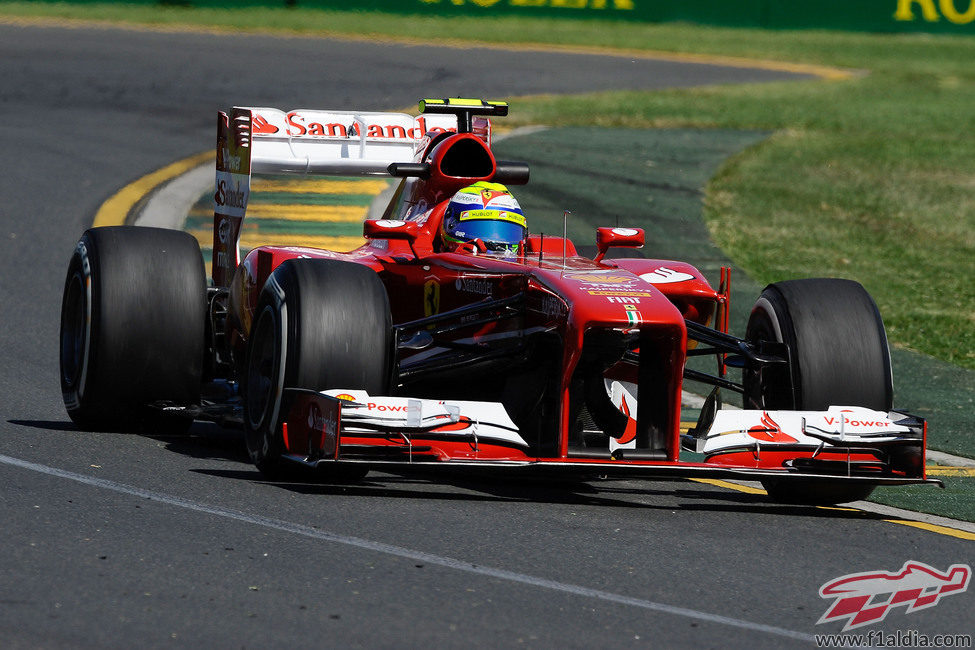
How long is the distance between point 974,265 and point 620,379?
1006cm

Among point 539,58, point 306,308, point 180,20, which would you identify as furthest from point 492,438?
point 180,20

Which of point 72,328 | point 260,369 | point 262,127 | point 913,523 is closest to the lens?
point 913,523

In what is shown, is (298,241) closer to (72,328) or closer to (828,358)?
(72,328)

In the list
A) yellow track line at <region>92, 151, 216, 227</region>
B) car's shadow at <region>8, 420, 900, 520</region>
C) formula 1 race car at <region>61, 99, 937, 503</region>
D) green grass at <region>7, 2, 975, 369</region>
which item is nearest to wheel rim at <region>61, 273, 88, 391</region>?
formula 1 race car at <region>61, 99, 937, 503</region>

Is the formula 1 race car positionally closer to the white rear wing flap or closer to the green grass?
the white rear wing flap

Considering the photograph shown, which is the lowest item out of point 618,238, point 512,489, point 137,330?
point 512,489

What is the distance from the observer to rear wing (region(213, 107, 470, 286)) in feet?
33.8

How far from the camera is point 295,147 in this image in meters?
10.6

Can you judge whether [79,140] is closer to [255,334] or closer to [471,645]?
[255,334]

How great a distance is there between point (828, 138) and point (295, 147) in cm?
1625

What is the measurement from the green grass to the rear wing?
4897 millimetres
